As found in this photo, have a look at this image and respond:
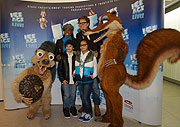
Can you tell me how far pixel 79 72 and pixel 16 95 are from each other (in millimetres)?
890

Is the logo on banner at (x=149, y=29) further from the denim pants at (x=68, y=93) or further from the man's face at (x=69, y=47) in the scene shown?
the denim pants at (x=68, y=93)

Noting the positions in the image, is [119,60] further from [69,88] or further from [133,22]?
[69,88]

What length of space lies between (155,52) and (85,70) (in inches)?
38.8

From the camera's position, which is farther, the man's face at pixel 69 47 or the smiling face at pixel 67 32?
the smiling face at pixel 67 32

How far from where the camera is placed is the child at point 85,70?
85.0 inches

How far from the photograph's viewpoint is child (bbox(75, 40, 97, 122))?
2.16 metres

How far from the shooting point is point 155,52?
1.55 m

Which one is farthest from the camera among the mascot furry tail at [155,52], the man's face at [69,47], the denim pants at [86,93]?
the man's face at [69,47]

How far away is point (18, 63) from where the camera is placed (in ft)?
9.29

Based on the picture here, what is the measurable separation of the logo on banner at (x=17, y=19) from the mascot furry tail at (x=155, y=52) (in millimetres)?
2215

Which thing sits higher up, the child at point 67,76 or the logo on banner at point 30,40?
the logo on banner at point 30,40

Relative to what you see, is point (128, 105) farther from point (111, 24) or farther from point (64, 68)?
point (111, 24)

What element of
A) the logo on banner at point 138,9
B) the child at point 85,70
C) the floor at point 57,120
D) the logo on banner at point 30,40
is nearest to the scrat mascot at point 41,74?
the floor at point 57,120

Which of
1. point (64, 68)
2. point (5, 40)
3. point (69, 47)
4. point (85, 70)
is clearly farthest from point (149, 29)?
point (5, 40)
